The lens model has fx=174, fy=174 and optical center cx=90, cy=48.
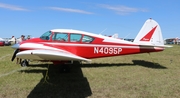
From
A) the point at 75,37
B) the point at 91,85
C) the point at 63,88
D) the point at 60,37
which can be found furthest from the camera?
the point at 75,37

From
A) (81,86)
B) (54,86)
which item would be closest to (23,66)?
(54,86)

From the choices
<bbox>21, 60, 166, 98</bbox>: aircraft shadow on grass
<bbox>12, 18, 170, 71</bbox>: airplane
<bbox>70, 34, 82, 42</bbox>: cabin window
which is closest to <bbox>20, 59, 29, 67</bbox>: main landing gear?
<bbox>12, 18, 170, 71</bbox>: airplane

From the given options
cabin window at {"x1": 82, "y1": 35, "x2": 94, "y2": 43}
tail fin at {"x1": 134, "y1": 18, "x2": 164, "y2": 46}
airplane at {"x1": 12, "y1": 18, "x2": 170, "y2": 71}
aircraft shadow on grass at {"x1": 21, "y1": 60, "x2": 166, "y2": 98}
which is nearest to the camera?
aircraft shadow on grass at {"x1": 21, "y1": 60, "x2": 166, "y2": 98}

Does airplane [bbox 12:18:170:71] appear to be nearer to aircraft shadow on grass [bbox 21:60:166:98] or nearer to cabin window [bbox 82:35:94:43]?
cabin window [bbox 82:35:94:43]

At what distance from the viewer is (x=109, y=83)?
21.3ft

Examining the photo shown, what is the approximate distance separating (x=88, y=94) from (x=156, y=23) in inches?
276

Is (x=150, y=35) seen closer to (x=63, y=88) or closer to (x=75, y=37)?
(x=75, y=37)

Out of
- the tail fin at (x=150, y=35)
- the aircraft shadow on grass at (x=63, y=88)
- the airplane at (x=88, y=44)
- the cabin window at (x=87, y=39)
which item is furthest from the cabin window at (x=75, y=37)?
the tail fin at (x=150, y=35)

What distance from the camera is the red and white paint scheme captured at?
814cm

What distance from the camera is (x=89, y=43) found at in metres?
8.86

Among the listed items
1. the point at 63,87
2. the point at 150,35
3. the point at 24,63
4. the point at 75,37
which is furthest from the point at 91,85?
the point at 150,35

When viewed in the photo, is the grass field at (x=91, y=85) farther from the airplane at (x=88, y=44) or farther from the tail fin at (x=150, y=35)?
the tail fin at (x=150, y=35)

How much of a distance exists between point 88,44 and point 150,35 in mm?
3856

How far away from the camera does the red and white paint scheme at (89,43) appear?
26.7 ft
